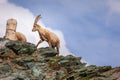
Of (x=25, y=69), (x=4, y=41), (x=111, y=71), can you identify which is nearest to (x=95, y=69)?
(x=111, y=71)

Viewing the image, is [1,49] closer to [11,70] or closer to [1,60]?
[1,60]

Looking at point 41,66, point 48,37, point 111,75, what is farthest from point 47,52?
point 111,75

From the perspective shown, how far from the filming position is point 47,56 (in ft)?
117

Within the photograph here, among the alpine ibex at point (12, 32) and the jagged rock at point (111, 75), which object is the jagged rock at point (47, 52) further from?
the jagged rock at point (111, 75)

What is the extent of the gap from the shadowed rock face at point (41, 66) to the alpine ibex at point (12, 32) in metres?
2.32

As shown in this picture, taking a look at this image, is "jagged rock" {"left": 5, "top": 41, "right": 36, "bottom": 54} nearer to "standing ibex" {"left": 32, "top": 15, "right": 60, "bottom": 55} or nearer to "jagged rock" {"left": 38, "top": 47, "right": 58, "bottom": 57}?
"jagged rock" {"left": 38, "top": 47, "right": 58, "bottom": 57}

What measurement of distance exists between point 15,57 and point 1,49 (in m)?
1.74

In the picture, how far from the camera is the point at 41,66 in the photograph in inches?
1258

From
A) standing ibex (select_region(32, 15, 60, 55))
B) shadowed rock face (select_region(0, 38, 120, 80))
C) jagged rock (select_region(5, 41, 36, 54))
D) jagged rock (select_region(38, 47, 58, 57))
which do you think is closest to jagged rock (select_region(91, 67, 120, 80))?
shadowed rock face (select_region(0, 38, 120, 80))

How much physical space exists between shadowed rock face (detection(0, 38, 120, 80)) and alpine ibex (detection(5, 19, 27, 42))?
2320mm

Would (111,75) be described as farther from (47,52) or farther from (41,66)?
(47,52)

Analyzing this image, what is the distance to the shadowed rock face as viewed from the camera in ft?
87.9

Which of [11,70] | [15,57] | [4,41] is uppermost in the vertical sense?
[4,41]

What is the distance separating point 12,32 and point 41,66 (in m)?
9.07
